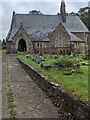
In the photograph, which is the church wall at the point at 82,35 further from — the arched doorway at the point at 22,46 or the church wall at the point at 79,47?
the arched doorway at the point at 22,46

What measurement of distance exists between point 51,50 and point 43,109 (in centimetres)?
6103

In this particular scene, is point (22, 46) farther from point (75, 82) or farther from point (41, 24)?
point (75, 82)

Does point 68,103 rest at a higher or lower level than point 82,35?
lower

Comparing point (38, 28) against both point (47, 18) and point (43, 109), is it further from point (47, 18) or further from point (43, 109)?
point (43, 109)

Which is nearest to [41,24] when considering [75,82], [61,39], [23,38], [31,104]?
[23,38]

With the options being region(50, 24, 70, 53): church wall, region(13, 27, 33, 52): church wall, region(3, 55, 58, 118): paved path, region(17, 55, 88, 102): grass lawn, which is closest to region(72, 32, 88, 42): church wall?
region(50, 24, 70, 53): church wall

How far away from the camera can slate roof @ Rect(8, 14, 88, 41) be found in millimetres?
75713

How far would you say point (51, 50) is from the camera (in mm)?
72812

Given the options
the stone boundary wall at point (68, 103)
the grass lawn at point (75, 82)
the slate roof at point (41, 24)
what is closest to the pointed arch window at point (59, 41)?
the slate roof at point (41, 24)

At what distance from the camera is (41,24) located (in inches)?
3098

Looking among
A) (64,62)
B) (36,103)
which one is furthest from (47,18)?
(36,103)

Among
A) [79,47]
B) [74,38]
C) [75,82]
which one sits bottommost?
[75,82]

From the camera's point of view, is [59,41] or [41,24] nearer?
[59,41]

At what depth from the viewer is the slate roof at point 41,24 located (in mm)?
75713
